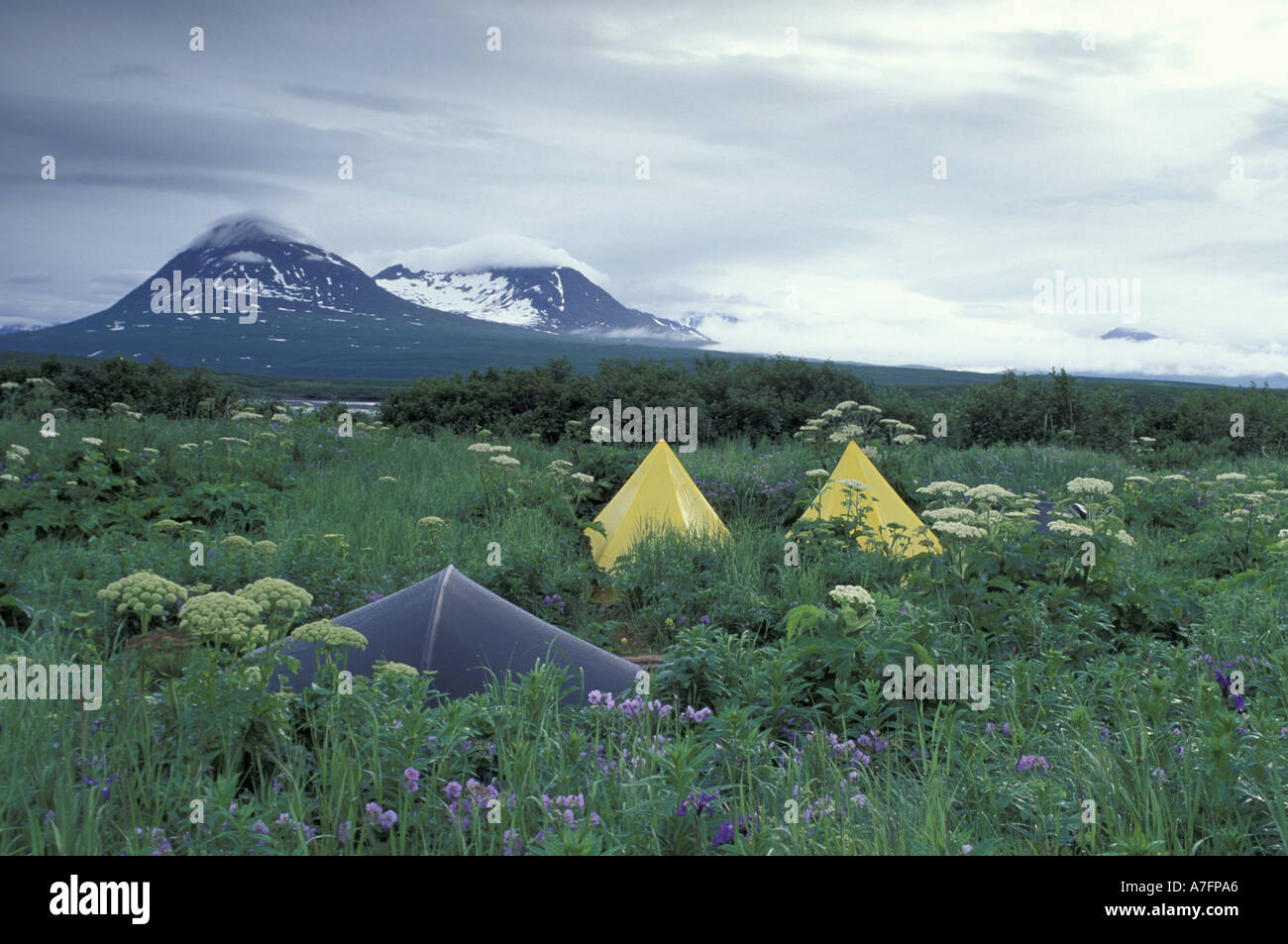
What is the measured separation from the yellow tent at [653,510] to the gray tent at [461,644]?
3627mm

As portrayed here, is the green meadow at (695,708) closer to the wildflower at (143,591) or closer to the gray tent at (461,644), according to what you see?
the wildflower at (143,591)

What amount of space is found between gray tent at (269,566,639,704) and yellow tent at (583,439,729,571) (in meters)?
3.63

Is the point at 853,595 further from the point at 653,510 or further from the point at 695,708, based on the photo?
the point at 653,510

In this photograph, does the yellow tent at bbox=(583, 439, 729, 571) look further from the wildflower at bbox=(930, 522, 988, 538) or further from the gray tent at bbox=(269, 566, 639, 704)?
the gray tent at bbox=(269, 566, 639, 704)

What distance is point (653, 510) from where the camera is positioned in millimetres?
8500

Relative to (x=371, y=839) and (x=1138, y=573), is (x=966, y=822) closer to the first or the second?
(x=371, y=839)

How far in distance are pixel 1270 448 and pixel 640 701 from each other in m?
21.2

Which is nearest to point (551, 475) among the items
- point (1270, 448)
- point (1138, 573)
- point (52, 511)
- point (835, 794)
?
point (52, 511)

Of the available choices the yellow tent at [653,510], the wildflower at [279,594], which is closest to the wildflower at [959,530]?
the yellow tent at [653,510]

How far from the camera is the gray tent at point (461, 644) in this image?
3.97m

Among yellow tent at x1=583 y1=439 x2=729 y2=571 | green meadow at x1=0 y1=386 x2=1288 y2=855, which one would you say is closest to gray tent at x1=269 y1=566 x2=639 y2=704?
green meadow at x1=0 y1=386 x2=1288 y2=855

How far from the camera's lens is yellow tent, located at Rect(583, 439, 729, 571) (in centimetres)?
826

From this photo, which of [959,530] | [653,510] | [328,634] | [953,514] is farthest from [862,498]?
[328,634]

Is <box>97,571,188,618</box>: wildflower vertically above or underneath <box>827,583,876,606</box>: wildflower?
above
